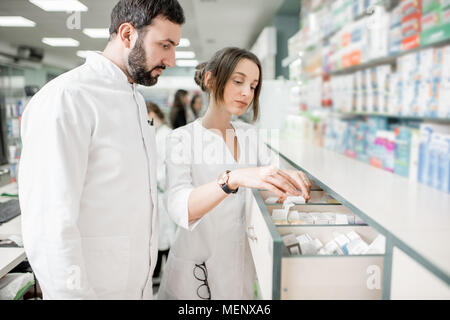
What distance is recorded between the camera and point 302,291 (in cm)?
88

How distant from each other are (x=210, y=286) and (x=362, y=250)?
69cm

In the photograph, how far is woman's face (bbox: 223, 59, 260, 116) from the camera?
1.42 meters

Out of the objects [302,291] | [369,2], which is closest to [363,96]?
[369,2]

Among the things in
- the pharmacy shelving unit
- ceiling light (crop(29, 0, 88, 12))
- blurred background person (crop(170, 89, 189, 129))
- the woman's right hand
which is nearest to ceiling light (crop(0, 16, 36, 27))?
ceiling light (crop(29, 0, 88, 12))

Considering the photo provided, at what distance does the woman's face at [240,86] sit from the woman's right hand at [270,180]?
427 millimetres

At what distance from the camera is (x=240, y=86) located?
1436 millimetres

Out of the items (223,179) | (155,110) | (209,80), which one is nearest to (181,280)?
(223,179)

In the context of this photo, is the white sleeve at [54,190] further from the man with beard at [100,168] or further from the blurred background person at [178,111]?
the blurred background person at [178,111]

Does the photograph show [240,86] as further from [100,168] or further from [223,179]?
[100,168]

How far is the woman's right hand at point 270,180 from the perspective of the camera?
1054mm

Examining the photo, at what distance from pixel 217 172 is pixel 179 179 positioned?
0.18 m

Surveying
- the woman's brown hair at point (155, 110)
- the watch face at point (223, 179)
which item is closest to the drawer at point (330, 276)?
the watch face at point (223, 179)

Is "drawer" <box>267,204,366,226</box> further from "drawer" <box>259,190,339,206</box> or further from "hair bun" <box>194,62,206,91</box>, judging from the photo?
"hair bun" <box>194,62,206,91</box>
